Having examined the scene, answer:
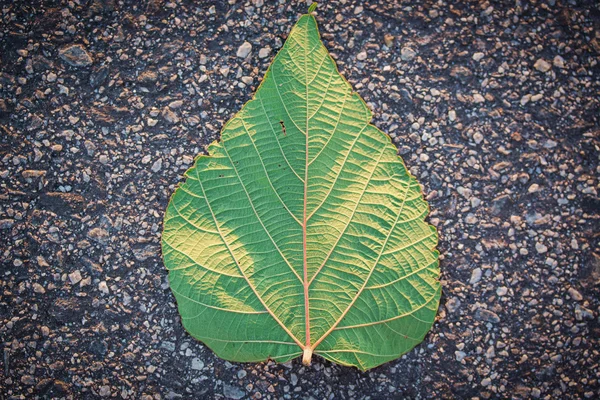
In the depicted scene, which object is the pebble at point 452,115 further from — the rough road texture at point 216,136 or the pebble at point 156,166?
the pebble at point 156,166

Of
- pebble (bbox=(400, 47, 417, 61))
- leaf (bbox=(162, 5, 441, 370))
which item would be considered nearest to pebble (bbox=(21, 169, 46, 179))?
leaf (bbox=(162, 5, 441, 370))

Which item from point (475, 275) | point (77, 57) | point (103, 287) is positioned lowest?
point (475, 275)

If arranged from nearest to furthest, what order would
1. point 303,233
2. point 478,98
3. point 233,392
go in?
1. point 303,233
2. point 233,392
3. point 478,98

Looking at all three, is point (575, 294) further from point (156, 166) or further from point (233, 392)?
point (156, 166)

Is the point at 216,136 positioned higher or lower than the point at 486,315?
higher

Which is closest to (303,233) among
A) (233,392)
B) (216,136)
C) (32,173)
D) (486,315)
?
(216,136)

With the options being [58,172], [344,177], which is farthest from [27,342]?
[344,177]
